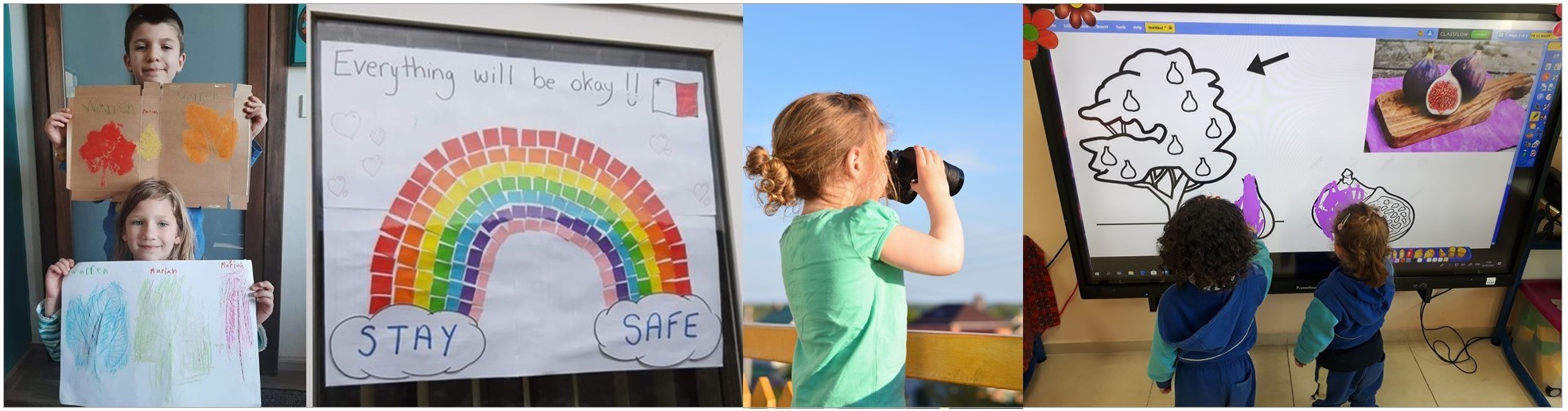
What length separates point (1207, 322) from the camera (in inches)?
79.6

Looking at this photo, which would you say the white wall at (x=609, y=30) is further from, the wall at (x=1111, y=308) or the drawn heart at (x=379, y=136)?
the wall at (x=1111, y=308)

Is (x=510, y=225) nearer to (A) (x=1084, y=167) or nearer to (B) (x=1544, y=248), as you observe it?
(A) (x=1084, y=167)

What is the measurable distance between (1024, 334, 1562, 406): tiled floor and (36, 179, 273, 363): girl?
6.02ft

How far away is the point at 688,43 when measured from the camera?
2242mm

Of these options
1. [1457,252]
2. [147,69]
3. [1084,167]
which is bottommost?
[1457,252]

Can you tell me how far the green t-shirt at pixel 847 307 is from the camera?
175 cm

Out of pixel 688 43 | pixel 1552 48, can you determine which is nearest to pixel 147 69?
pixel 688 43

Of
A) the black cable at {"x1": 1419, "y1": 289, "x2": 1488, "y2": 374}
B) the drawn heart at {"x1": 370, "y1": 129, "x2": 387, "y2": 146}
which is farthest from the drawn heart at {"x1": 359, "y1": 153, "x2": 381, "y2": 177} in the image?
the black cable at {"x1": 1419, "y1": 289, "x2": 1488, "y2": 374}

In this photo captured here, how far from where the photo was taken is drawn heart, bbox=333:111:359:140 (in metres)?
2.06

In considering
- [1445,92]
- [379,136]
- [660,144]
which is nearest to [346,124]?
[379,136]

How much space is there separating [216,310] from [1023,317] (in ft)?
5.97

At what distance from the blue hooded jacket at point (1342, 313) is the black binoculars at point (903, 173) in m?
0.92

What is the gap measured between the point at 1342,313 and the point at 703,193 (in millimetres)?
1452

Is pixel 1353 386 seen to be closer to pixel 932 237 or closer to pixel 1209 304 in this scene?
pixel 1209 304
